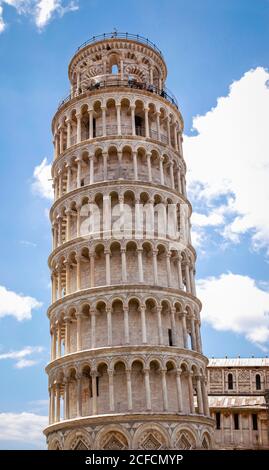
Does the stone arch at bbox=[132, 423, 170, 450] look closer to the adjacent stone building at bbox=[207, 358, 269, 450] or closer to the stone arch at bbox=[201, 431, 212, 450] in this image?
the stone arch at bbox=[201, 431, 212, 450]

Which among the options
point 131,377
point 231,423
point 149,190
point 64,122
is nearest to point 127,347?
point 131,377

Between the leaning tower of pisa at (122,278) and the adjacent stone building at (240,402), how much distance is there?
59.8 ft

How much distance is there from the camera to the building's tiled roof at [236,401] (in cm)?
5944

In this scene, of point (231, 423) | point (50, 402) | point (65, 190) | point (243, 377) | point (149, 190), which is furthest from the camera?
point (243, 377)

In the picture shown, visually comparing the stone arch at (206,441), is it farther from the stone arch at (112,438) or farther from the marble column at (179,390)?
the stone arch at (112,438)

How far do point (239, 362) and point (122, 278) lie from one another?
35201mm

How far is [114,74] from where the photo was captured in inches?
1829

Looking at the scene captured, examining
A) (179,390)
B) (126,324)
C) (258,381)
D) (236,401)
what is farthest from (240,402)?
(126,324)

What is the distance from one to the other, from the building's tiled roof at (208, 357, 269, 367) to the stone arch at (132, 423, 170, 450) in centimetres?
3472

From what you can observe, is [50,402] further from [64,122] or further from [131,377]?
[64,122]

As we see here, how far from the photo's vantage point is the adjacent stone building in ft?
190

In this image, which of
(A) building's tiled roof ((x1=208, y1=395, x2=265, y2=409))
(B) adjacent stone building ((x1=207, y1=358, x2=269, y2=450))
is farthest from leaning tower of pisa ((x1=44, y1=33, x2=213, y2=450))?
(A) building's tiled roof ((x1=208, y1=395, x2=265, y2=409))

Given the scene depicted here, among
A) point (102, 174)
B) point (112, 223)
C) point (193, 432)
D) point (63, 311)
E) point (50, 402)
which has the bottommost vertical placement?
point (193, 432)

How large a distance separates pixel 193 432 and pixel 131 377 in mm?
4608
